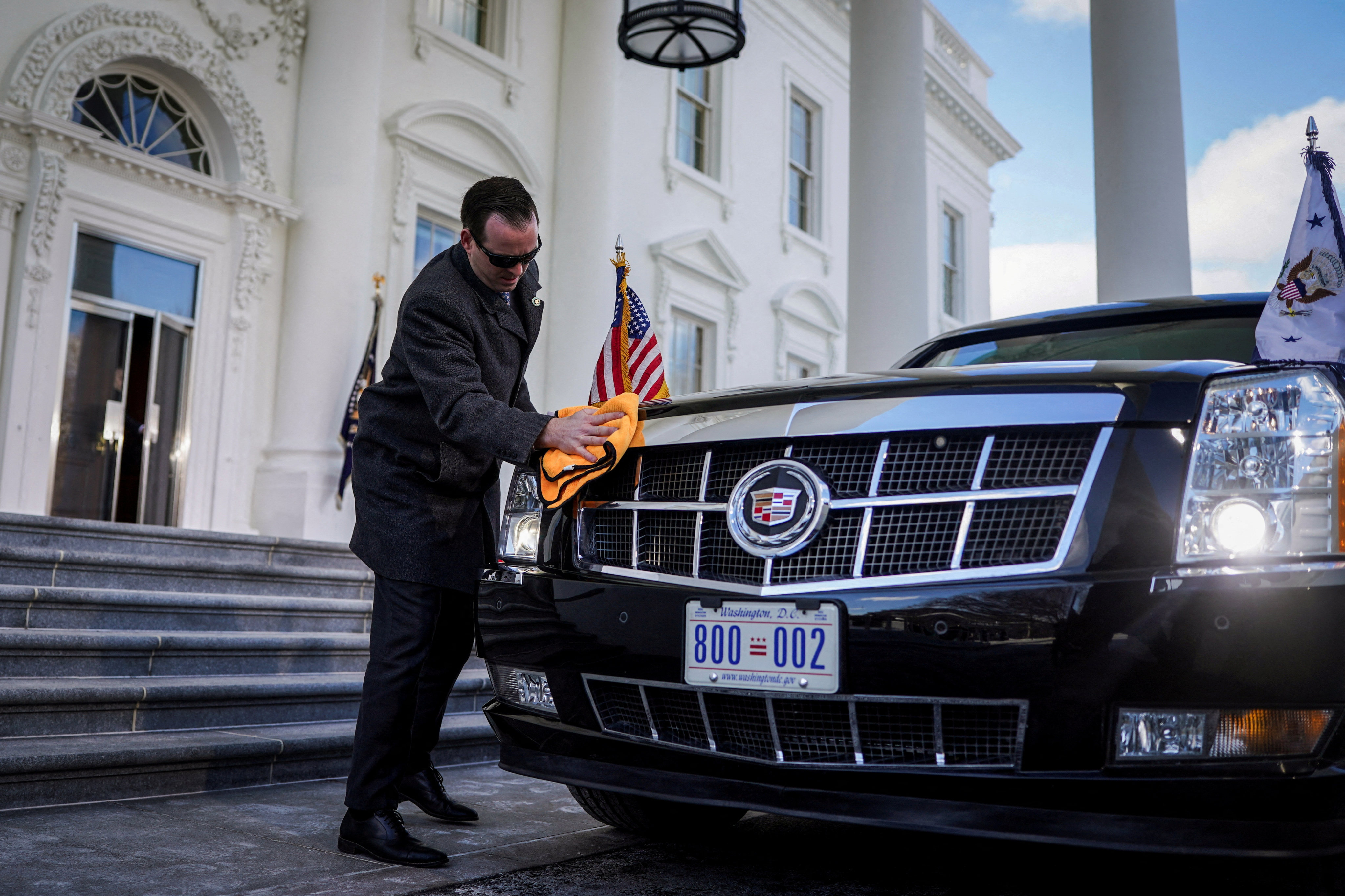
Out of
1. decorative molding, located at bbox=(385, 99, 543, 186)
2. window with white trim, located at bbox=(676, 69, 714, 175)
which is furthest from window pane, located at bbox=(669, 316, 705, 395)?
decorative molding, located at bbox=(385, 99, 543, 186)

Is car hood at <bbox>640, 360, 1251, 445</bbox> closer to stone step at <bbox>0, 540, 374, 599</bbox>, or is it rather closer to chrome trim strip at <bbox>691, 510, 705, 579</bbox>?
chrome trim strip at <bbox>691, 510, 705, 579</bbox>

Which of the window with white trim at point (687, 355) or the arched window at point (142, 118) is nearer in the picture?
the arched window at point (142, 118)

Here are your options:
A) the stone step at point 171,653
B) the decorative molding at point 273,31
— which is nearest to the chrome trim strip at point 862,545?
the stone step at point 171,653

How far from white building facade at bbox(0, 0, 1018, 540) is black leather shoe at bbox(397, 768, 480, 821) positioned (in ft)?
19.4

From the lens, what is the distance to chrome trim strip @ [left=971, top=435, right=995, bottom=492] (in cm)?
180

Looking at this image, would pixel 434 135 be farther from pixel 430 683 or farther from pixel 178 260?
pixel 430 683

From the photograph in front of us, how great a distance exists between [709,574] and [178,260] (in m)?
7.91

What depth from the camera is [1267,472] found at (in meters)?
1.67

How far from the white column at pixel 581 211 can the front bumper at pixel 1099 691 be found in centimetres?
882

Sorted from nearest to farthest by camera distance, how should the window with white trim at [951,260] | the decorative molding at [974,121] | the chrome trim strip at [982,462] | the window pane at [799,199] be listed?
the chrome trim strip at [982,462]
the window pane at [799,199]
the decorative molding at [974,121]
the window with white trim at [951,260]

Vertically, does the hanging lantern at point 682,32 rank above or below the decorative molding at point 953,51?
below

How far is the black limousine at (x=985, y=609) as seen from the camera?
160cm

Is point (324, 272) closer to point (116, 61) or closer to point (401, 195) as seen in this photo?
point (401, 195)

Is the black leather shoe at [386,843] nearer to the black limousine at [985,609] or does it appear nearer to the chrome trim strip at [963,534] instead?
the black limousine at [985,609]
